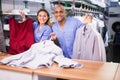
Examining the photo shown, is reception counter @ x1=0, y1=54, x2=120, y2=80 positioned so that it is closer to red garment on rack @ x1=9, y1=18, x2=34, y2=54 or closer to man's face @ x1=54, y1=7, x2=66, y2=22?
red garment on rack @ x1=9, y1=18, x2=34, y2=54

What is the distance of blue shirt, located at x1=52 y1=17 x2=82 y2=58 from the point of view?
2.84 m

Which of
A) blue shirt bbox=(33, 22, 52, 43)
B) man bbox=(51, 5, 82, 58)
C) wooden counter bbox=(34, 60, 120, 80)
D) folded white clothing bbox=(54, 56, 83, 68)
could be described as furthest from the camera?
man bbox=(51, 5, 82, 58)

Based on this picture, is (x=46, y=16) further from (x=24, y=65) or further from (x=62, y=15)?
(x=24, y=65)

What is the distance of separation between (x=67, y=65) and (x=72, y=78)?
262mm

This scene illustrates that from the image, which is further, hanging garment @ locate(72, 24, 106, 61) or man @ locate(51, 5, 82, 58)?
man @ locate(51, 5, 82, 58)

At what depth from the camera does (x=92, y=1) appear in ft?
14.5

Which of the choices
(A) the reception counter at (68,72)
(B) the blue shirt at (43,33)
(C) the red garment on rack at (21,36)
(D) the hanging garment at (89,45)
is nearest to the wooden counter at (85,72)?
(A) the reception counter at (68,72)

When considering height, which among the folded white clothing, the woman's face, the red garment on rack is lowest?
the folded white clothing

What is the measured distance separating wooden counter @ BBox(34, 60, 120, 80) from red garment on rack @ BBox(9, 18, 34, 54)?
89 centimetres

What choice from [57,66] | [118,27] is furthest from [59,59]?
[118,27]

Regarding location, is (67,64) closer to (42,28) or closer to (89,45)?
→ (89,45)

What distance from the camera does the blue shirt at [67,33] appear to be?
9.33 ft

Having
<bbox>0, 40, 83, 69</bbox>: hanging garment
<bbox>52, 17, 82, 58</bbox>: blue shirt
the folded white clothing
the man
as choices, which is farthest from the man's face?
the folded white clothing

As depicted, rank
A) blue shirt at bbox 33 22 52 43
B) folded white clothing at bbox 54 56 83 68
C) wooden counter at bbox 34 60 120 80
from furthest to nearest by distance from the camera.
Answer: blue shirt at bbox 33 22 52 43 < folded white clothing at bbox 54 56 83 68 < wooden counter at bbox 34 60 120 80
